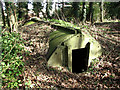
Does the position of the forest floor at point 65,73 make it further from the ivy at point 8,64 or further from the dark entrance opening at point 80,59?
the ivy at point 8,64

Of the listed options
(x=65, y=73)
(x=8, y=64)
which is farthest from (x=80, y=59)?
(x=8, y=64)

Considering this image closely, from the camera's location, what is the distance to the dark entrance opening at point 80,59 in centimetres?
685

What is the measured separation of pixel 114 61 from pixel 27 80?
196 inches

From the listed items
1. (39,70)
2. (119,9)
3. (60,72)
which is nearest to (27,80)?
(39,70)

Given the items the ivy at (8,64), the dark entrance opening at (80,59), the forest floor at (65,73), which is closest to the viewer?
the ivy at (8,64)

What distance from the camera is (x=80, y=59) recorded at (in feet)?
24.7

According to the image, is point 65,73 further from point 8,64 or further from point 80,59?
point 8,64

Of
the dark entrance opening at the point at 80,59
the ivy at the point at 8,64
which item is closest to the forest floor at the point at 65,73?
the dark entrance opening at the point at 80,59

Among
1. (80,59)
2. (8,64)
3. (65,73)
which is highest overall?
(8,64)

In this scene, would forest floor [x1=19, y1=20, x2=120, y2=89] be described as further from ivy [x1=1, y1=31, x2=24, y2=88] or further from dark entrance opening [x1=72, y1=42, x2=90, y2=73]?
ivy [x1=1, y1=31, x2=24, y2=88]

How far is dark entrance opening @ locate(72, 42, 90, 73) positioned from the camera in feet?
22.5

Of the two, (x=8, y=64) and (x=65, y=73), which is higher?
(x=8, y=64)

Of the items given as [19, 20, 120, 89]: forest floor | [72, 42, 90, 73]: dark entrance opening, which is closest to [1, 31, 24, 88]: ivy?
[19, 20, 120, 89]: forest floor

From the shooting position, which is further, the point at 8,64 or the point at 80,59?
the point at 80,59
